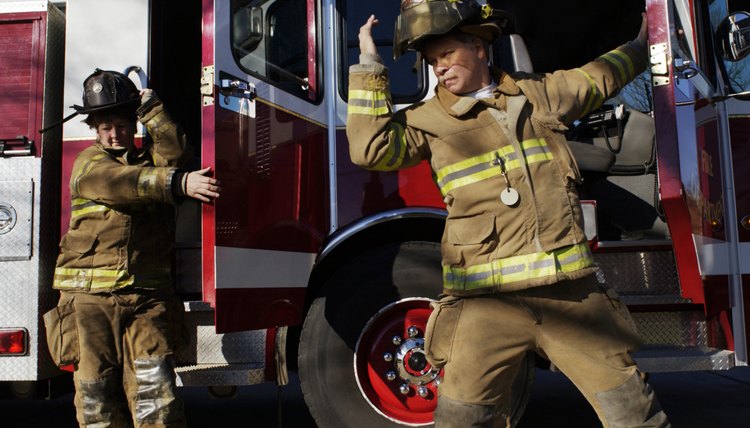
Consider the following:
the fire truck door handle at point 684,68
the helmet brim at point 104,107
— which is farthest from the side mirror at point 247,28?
the fire truck door handle at point 684,68

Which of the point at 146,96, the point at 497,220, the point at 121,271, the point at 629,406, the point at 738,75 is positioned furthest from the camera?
the point at 738,75

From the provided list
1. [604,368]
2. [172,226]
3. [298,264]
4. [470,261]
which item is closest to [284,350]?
[298,264]

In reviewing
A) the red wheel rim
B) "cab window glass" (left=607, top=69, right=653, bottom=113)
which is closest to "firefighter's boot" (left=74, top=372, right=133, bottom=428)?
the red wheel rim

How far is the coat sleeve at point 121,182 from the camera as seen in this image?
9.10ft

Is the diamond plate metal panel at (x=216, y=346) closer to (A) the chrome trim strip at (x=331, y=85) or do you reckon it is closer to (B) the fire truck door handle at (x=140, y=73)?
(A) the chrome trim strip at (x=331, y=85)

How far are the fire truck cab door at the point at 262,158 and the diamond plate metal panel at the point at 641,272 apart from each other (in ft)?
5.07

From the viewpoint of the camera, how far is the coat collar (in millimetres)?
2016

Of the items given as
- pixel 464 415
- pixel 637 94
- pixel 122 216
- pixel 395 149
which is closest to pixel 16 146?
pixel 122 216

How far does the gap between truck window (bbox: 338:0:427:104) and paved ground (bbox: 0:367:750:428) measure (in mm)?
2174

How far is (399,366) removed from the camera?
3244mm

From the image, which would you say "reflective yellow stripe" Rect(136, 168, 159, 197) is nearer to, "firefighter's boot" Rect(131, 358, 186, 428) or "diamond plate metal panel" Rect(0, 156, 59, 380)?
"firefighter's boot" Rect(131, 358, 186, 428)

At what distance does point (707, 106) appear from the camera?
338 cm

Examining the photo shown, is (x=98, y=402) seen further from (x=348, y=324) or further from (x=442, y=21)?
(x=442, y=21)

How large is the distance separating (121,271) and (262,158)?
773 millimetres
